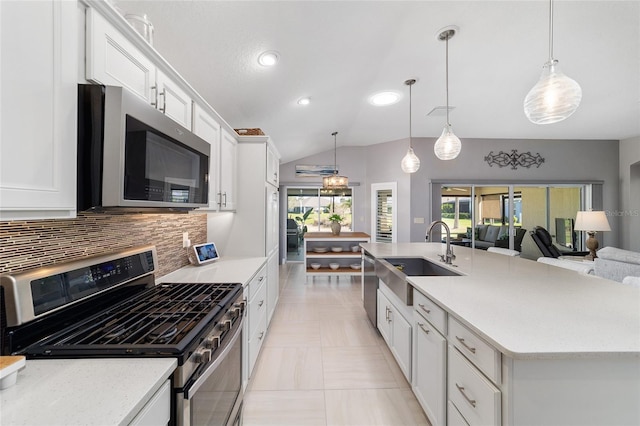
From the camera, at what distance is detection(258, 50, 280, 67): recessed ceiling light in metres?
2.07

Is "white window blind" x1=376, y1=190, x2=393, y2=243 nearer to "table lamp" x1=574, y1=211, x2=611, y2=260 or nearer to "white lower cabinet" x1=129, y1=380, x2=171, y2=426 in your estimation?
"table lamp" x1=574, y1=211, x2=611, y2=260

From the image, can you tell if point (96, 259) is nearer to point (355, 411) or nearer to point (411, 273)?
point (355, 411)

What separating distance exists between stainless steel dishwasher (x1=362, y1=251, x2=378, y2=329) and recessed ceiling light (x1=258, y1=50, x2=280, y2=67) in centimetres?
217

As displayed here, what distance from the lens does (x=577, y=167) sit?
18.6 feet

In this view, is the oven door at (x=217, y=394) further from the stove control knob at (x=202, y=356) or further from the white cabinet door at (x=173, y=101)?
the white cabinet door at (x=173, y=101)

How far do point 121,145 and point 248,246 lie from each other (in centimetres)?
→ 184

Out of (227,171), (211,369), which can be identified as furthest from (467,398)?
(227,171)

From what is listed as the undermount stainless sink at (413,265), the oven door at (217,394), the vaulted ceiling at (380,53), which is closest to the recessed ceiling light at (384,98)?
the vaulted ceiling at (380,53)

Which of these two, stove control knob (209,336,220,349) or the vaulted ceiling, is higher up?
the vaulted ceiling

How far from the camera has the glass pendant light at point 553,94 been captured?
61.5 inches

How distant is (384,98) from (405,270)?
247 centimetres

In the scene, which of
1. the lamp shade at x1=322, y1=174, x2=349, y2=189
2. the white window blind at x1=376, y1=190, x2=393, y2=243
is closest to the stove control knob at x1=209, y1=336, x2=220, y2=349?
the lamp shade at x1=322, y1=174, x2=349, y2=189

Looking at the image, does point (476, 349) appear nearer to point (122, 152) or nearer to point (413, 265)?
point (122, 152)

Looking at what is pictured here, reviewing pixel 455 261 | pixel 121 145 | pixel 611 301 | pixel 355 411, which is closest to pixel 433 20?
pixel 455 261
